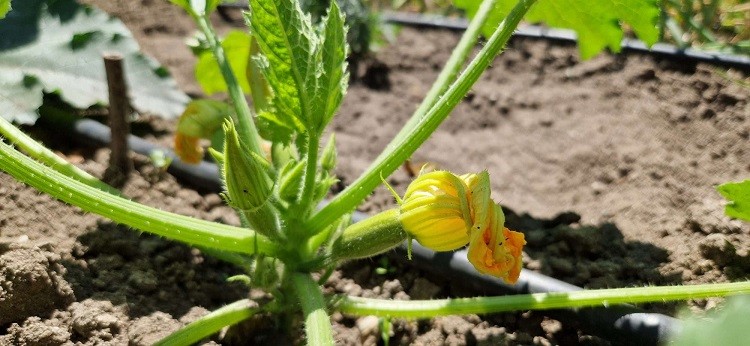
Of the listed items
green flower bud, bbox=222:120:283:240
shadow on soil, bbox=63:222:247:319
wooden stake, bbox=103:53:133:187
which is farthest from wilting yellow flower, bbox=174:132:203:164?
green flower bud, bbox=222:120:283:240

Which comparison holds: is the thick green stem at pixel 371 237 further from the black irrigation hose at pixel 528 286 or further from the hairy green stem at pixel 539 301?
the black irrigation hose at pixel 528 286

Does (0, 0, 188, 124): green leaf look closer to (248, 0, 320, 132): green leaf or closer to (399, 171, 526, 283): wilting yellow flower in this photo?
(248, 0, 320, 132): green leaf

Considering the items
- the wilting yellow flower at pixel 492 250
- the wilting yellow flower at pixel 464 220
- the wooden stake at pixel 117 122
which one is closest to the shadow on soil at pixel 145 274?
the wooden stake at pixel 117 122

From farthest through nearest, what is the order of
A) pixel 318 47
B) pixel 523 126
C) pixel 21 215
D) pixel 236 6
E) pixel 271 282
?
1. pixel 236 6
2. pixel 523 126
3. pixel 21 215
4. pixel 271 282
5. pixel 318 47

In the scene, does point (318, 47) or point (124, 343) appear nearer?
point (318, 47)

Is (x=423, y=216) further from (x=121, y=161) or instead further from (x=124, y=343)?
(x=121, y=161)

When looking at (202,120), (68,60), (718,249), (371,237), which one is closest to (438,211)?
(371,237)

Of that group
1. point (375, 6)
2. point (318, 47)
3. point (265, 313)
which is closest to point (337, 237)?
point (265, 313)
